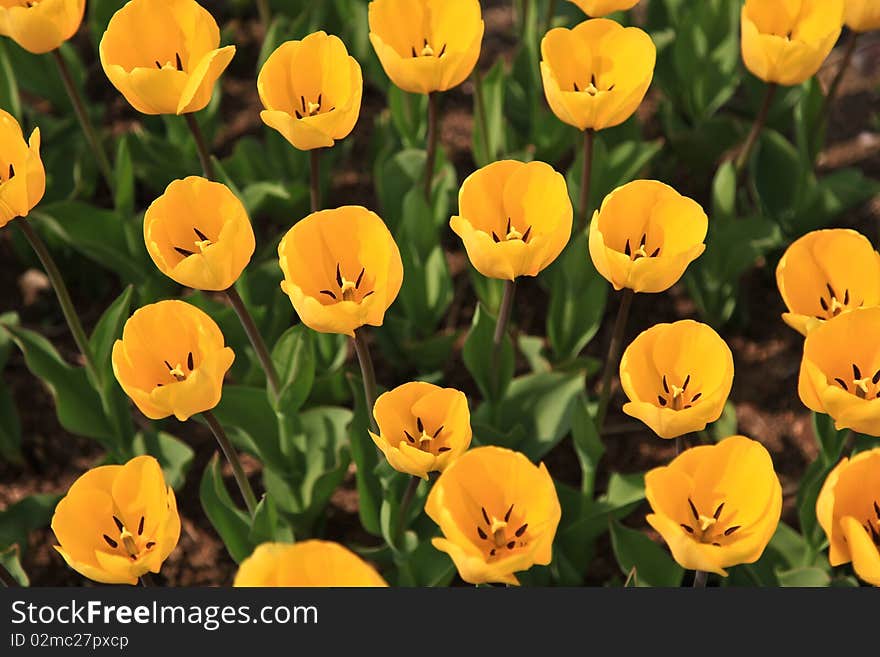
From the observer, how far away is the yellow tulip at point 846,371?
1.94m

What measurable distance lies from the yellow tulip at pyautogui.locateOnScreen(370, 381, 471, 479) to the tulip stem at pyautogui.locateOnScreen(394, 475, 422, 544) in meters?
0.24

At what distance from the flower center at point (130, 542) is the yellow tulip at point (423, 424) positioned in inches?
16.4

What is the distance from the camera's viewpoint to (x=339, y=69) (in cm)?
238

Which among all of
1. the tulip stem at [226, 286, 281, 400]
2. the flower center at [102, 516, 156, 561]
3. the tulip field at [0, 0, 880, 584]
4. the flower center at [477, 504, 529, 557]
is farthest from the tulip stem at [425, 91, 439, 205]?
the flower center at [102, 516, 156, 561]

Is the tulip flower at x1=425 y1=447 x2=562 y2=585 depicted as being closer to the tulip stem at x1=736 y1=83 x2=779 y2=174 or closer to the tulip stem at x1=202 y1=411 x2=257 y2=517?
the tulip stem at x1=202 y1=411 x2=257 y2=517

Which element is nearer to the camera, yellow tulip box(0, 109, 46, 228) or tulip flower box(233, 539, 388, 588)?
tulip flower box(233, 539, 388, 588)

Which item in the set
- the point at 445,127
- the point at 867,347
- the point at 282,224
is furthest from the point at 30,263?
the point at 867,347

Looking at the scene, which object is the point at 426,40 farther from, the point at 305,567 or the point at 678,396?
the point at 305,567

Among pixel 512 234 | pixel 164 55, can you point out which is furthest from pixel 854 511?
pixel 164 55

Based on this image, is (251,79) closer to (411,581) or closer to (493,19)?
(493,19)

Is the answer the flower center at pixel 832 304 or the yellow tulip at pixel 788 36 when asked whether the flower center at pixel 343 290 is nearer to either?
the flower center at pixel 832 304

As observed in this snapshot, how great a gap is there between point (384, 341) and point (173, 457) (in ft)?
1.99

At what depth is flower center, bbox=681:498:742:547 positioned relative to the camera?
6.31ft

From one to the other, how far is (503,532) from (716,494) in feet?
1.16
